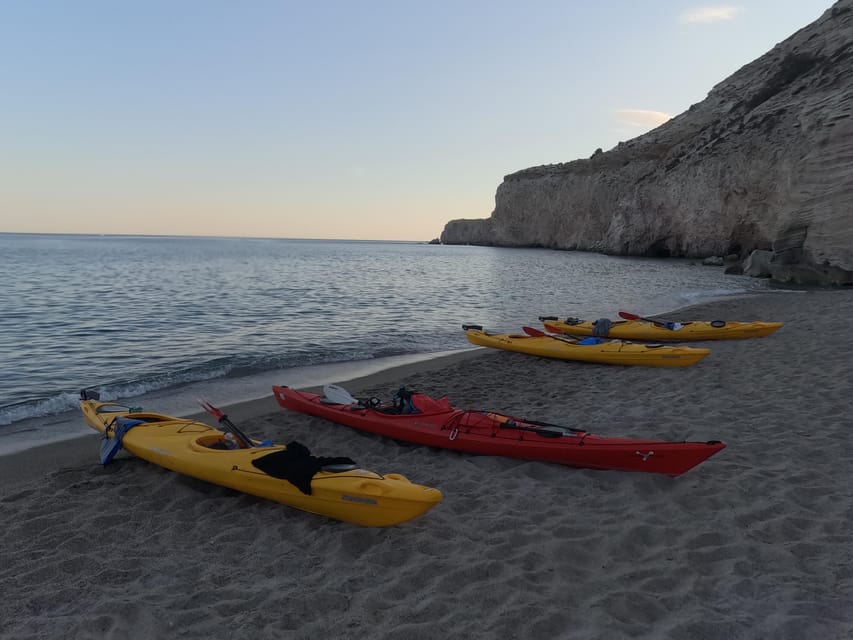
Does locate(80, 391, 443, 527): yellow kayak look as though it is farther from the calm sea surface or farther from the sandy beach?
the calm sea surface

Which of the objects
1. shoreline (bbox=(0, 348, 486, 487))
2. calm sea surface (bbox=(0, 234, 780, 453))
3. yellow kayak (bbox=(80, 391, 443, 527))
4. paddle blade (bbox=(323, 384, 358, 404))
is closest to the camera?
yellow kayak (bbox=(80, 391, 443, 527))

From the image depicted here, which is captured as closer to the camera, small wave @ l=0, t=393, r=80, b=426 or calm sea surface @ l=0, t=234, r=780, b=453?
small wave @ l=0, t=393, r=80, b=426

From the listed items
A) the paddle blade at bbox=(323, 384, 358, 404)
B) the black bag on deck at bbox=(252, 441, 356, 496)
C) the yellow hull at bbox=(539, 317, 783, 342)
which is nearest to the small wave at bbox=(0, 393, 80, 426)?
the paddle blade at bbox=(323, 384, 358, 404)

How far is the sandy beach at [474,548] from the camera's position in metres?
2.79

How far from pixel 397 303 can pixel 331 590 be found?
649 inches

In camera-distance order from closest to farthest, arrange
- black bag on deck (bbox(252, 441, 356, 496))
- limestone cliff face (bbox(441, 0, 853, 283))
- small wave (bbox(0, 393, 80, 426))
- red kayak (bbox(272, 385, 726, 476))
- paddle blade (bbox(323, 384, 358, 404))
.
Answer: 1. black bag on deck (bbox(252, 441, 356, 496))
2. red kayak (bbox(272, 385, 726, 476))
3. paddle blade (bbox(323, 384, 358, 404))
4. small wave (bbox(0, 393, 80, 426))
5. limestone cliff face (bbox(441, 0, 853, 283))

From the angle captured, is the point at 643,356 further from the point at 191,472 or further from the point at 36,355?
the point at 36,355

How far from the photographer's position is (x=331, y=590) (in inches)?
123

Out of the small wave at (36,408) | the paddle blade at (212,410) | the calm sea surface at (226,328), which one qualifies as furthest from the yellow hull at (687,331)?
the small wave at (36,408)

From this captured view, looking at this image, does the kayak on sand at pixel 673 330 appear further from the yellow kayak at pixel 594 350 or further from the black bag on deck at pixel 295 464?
the black bag on deck at pixel 295 464

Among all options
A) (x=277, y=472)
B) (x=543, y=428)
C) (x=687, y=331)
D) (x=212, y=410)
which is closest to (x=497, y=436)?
(x=543, y=428)

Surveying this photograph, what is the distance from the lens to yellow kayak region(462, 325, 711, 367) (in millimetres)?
8633

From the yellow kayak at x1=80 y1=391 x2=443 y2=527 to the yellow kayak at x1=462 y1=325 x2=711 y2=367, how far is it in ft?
20.4

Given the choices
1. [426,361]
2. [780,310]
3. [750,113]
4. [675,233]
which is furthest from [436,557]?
[675,233]
